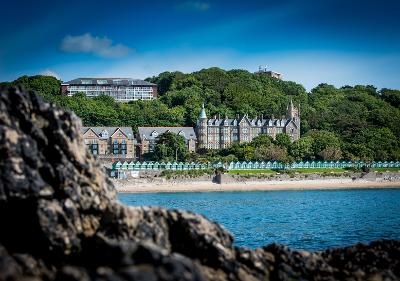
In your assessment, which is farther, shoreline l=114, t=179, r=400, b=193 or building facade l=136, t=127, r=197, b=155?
building facade l=136, t=127, r=197, b=155

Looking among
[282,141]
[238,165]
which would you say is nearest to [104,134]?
[238,165]

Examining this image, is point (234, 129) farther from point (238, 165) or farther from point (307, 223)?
point (307, 223)

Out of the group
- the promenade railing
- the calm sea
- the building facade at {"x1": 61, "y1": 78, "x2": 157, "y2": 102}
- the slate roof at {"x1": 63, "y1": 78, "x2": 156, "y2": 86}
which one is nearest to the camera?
the calm sea

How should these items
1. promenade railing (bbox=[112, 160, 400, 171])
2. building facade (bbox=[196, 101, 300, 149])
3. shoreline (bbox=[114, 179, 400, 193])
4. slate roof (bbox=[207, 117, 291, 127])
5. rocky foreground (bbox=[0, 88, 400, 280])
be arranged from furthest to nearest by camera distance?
slate roof (bbox=[207, 117, 291, 127]) → building facade (bbox=[196, 101, 300, 149]) → promenade railing (bbox=[112, 160, 400, 171]) → shoreline (bbox=[114, 179, 400, 193]) → rocky foreground (bbox=[0, 88, 400, 280])

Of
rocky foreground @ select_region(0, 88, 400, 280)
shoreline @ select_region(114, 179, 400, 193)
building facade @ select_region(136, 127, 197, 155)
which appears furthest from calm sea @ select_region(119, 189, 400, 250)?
building facade @ select_region(136, 127, 197, 155)

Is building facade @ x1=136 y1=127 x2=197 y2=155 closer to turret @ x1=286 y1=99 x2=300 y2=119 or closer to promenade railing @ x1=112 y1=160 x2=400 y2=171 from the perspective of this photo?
promenade railing @ x1=112 y1=160 x2=400 y2=171

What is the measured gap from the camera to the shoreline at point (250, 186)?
94.4m

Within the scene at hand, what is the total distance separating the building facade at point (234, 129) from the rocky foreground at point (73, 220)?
383 ft

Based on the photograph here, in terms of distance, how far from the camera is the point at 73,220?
612 inches

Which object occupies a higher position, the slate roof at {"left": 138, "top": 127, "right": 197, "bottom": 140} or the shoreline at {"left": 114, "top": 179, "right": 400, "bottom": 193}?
the slate roof at {"left": 138, "top": 127, "right": 197, "bottom": 140}

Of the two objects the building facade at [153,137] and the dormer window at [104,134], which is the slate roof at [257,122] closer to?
the building facade at [153,137]

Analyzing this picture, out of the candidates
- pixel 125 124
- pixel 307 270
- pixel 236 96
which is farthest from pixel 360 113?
pixel 307 270

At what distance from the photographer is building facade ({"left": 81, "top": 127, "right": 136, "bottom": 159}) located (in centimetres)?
Answer: 12388

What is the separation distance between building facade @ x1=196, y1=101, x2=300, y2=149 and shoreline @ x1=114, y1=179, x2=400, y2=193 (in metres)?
35.2
